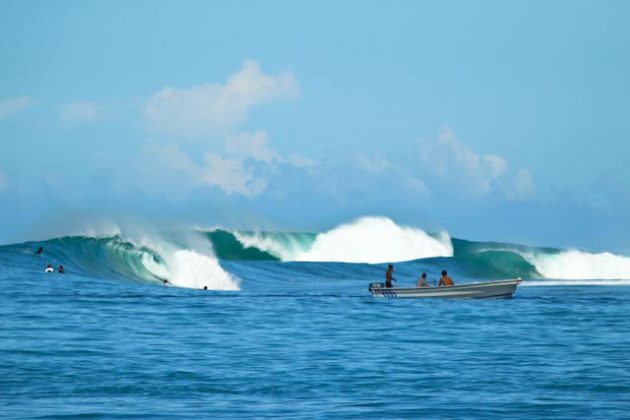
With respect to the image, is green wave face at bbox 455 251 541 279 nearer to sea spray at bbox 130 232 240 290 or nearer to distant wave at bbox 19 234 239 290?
sea spray at bbox 130 232 240 290

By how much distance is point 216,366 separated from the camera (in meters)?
16.9

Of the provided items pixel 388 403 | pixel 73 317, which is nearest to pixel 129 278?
pixel 73 317

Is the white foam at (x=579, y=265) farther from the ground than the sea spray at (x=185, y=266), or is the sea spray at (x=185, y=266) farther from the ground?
the white foam at (x=579, y=265)

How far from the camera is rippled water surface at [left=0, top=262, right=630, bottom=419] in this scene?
13.4 m

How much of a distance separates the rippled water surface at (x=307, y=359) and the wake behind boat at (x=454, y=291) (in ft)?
Answer: 13.4

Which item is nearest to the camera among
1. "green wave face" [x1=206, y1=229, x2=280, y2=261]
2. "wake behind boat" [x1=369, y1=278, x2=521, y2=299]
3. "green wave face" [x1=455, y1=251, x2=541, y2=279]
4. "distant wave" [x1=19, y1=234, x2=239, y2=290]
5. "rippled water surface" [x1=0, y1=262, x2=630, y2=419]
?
"rippled water surface" [x1=0, y1=262, x2=630, y2=419]

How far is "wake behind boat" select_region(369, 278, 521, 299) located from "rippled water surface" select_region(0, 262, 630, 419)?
4080mm

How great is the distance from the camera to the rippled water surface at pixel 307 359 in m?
13.4

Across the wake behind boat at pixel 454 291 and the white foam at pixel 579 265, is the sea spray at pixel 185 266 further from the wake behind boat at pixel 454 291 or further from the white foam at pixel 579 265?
the white foam at pixel 579 265

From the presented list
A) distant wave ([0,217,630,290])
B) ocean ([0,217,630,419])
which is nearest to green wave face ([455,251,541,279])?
distant wave ([0,217,630,290])

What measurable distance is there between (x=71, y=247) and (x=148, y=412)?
4504 cm

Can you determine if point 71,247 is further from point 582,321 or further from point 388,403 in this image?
point 388,403

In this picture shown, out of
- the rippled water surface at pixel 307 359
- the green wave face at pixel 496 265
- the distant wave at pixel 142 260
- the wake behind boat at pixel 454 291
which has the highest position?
the green wave face at pixel 496 265

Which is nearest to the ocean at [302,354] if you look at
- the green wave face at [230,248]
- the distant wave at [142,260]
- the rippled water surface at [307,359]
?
the rippled water surface at [307,359]
